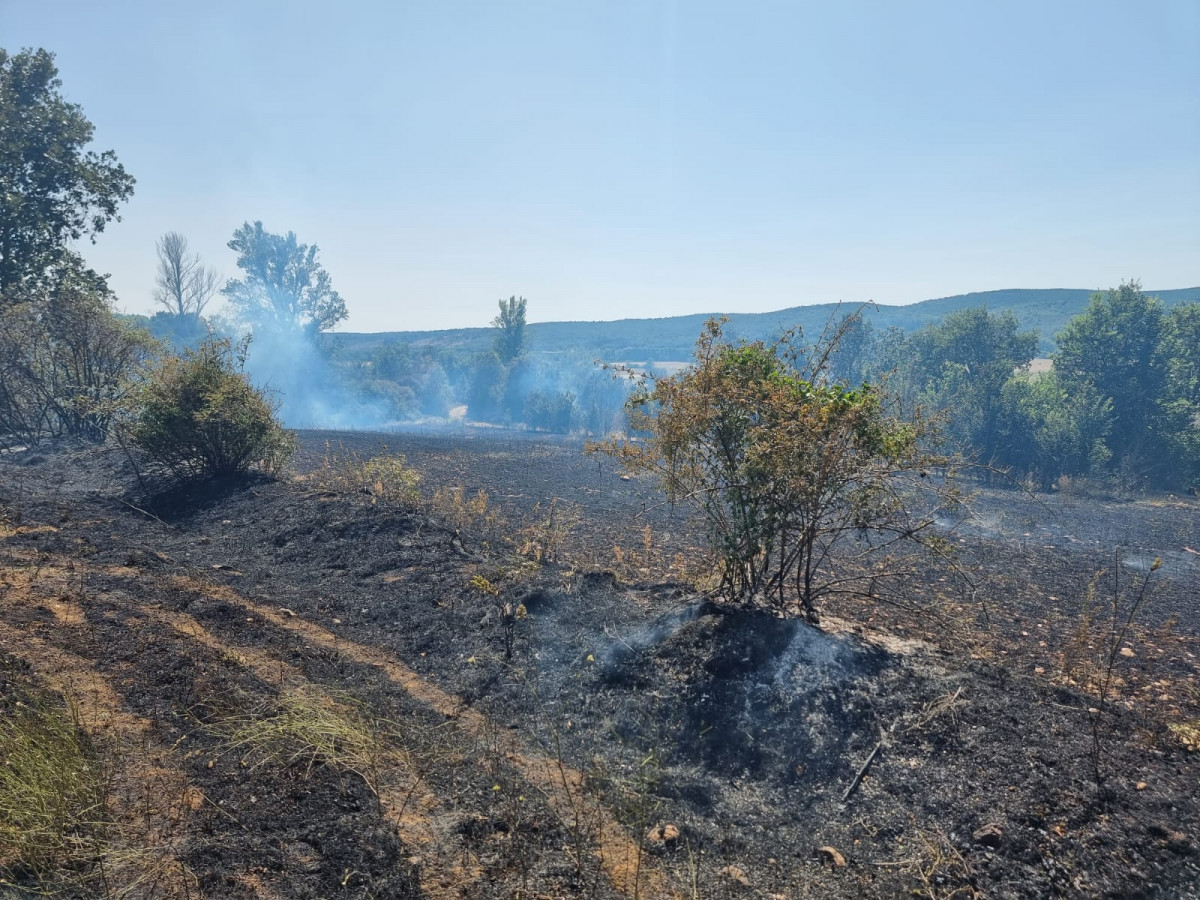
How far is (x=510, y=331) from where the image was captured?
48.0 metres

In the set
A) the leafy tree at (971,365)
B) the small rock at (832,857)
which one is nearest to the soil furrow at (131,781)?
the small rock at (832,857)

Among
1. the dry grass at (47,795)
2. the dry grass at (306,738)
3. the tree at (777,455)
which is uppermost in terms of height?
the tree at (777,455)

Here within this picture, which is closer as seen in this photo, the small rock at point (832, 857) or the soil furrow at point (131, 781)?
the soil furrow at point (131, 781)

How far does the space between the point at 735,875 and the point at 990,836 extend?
4.94ft

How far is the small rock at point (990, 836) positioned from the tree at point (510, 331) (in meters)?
45.6

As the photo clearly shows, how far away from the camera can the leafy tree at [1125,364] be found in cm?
2395

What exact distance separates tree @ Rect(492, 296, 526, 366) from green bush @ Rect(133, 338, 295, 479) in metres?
36.1

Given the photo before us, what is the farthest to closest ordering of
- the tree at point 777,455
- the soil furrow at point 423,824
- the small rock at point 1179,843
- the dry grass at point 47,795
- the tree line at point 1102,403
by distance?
the tree line at point 1102,403, the tree at point 777,455, the small rock at point 1179,843, the soil furrow at point 423,824, the dry grass at point 47,795

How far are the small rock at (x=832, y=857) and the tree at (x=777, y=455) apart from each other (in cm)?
222

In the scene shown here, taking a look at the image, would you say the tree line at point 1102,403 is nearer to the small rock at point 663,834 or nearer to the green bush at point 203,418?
the green bush at point 203,418

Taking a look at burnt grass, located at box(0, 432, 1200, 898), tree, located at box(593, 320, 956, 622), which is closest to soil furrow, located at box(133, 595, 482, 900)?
burnt grass, located at box(0, 432, 1200, 898)

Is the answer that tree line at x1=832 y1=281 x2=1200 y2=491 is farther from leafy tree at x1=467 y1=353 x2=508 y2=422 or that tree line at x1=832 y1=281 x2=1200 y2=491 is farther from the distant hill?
the distant hill

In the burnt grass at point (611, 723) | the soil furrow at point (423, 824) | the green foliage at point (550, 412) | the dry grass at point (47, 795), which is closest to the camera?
the dry grass at point (47, 795)

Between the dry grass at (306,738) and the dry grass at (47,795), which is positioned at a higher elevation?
the dry grass at (47,795)
